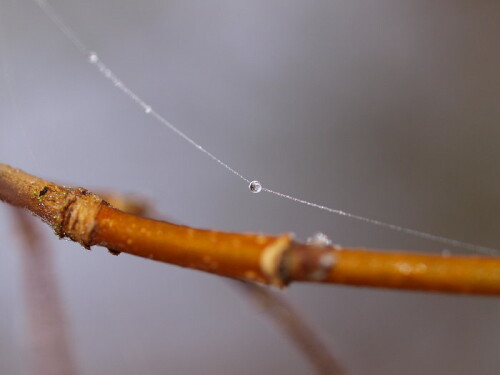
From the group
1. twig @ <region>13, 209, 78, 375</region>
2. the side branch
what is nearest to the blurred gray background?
twig @ <region>13, 209, 78, 375</region>

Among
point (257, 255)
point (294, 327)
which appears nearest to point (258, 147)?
point (294, 327)

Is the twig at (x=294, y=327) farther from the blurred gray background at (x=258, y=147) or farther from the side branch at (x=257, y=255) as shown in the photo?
the blurred gray background at (x=258, y=147)

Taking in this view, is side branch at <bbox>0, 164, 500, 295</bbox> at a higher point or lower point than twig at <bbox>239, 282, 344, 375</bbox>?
lower

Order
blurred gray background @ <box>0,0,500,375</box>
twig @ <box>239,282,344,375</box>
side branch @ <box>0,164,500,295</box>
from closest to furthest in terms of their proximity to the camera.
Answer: side branch @ <box>0,164,500,295</box> → twig @ <box>239,282,344,375</box> → blurred gray background @ <box>0,0,500,375</box>

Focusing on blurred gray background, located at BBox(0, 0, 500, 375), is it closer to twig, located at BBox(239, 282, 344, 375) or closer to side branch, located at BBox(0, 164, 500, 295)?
twig, located at BBox(239, 282, 344, 375)

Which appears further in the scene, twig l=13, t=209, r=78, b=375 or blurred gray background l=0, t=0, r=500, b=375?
blurred gray background l=0, t=0, r=500, b=375
